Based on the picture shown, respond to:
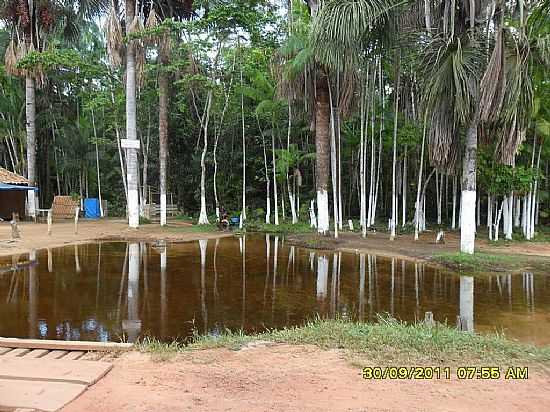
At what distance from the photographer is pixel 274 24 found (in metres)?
20.8

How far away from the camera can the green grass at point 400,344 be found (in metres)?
4.96

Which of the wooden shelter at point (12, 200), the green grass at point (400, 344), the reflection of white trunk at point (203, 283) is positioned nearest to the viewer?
the green grass at point (400, 344)

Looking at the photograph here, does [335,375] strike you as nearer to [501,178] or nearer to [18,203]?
[501,178]

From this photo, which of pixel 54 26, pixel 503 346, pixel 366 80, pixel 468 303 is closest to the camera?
pixel 503 346

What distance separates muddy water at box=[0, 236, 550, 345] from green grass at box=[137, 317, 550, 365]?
1140mm

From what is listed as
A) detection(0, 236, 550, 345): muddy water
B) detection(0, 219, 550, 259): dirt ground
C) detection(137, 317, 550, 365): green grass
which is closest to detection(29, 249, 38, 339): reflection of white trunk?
detection(0, 236, 550, 345): muddy water

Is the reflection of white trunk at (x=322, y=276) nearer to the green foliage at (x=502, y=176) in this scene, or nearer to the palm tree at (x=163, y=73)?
the green foliage at (x=502, y=176)

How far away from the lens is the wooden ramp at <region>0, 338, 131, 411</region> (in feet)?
12.8

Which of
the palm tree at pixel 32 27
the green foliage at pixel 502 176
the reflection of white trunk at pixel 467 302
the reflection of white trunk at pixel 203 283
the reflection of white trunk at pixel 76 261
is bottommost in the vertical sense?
the reflection of white trunk at pixel 467 302

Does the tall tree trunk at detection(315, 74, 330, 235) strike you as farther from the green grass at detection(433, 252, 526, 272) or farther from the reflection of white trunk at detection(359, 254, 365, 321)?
the green grass at detection(433, 252, 526, 272)

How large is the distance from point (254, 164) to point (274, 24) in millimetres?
7851

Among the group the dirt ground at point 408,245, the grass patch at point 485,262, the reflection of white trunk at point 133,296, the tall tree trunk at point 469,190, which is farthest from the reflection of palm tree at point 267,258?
the tall tree trunk at point 469,190

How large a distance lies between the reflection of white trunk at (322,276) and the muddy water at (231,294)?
2 cm

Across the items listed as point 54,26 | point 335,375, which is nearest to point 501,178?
point 335,375
